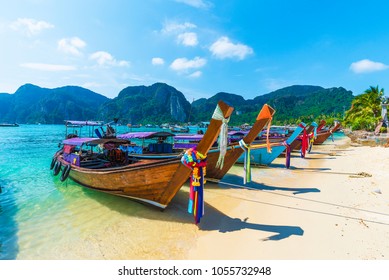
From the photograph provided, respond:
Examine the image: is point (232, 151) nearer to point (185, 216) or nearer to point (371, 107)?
point (185, 216)

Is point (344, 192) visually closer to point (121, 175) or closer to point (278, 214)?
point (278, 214)

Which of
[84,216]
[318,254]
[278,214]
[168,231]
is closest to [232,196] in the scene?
[278,214]

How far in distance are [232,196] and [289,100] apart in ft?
557

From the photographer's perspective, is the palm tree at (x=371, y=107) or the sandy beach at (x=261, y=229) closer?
the sandy beach at (x=261, y=229)

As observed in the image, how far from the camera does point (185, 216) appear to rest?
6.91m

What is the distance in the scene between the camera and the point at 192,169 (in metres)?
5.76

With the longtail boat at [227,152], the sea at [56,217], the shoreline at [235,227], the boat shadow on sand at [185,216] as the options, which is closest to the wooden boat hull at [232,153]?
the longtail boat at [227,152]

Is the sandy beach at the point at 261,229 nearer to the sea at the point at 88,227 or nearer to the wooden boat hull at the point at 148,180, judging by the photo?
the sea at the point at 88,227

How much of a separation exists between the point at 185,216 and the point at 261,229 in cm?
252

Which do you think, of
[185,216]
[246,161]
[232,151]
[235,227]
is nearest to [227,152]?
[232,151]

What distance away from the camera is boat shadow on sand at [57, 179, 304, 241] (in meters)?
5.74

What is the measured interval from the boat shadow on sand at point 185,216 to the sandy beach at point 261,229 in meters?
0.03

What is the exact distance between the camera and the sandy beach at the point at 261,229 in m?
4.71

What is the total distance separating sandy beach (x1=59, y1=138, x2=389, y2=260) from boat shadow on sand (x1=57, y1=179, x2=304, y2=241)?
0.09 ft
